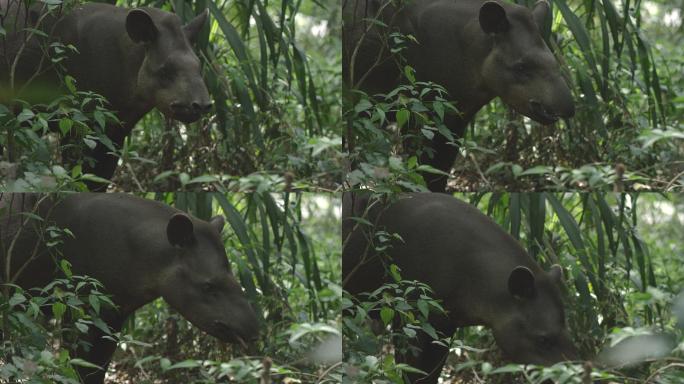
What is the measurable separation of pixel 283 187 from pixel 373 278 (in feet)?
1.51

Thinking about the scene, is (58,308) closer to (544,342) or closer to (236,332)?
(236,332)

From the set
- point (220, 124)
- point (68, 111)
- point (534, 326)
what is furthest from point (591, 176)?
point (68, 111)

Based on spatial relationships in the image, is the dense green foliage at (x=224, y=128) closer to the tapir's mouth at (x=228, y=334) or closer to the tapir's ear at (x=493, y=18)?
the tapir's mouth at (x=228, y=334)

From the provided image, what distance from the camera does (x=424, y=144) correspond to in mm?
4891

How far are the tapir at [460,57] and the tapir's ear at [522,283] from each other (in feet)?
1.37

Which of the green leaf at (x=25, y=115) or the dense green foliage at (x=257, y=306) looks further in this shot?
the dense green foliage at (x=257, y=306)

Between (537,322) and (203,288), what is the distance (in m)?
1.16

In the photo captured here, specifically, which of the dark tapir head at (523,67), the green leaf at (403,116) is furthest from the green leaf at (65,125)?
the dark tapir head at (523,67)

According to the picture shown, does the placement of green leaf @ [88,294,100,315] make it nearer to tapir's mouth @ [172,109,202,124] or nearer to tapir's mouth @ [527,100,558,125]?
tapir's mouth @ [172,109,202,124]

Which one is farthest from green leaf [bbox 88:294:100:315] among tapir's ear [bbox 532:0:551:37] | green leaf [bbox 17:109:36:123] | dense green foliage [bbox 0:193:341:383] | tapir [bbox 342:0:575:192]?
tapir's ear [bbox 532:0:551:37]

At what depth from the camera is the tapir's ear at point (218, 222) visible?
4996 millimetres

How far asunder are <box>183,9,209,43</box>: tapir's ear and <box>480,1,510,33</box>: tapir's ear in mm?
945

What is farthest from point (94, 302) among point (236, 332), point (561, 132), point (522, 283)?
point (561, 132)

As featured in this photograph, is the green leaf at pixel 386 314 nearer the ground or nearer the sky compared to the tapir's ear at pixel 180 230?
nearer the ground
